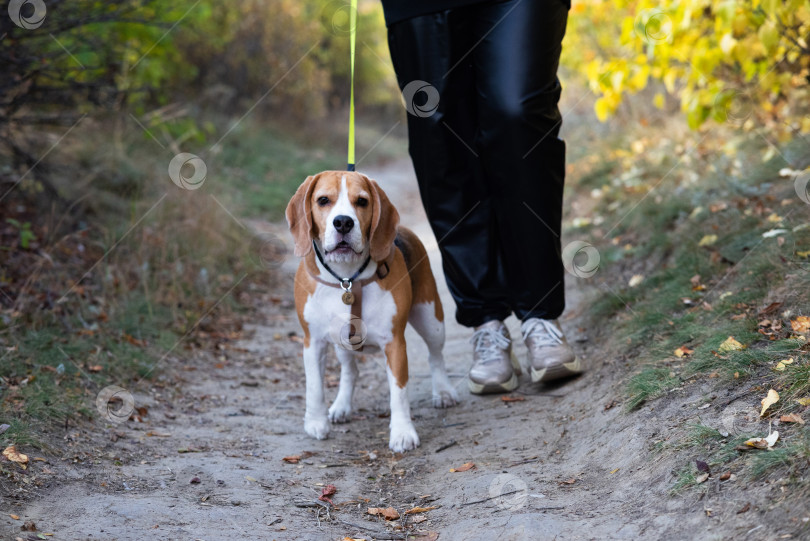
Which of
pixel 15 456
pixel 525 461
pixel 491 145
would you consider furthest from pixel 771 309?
pixel 15 456

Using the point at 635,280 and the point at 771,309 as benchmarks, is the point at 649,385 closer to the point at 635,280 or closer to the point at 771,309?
the point at 771,309

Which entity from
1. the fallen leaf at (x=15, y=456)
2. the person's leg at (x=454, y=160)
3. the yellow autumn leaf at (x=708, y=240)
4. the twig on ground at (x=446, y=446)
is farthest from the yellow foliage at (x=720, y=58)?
the fallen leaf at (x=15, y=456)

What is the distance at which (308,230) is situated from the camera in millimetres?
3039

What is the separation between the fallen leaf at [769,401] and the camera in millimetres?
2059

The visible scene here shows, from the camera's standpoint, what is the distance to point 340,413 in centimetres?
341

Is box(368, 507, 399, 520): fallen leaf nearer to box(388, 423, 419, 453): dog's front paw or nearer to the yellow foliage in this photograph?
box(388, 423, 419, 453): dog's front paw

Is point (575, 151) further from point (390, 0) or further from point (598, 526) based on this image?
point (598, 526)

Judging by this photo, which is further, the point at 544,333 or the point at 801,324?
the point at 544,333

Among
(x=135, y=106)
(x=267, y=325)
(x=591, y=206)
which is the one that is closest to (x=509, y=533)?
(x=267, y=325)

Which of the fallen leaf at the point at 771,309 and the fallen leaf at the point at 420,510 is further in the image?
the fallen leaf at the point at 771,309

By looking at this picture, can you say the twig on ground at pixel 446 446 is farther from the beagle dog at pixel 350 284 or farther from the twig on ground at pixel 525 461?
the twig on ground at pixel 525 461

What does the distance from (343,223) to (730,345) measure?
1.45m

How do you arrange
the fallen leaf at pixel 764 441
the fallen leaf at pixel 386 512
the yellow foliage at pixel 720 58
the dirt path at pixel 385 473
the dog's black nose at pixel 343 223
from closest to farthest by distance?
the fallen leaf at pixel 764 441 → the dirt path at pixel 385 473 → the fallen leaf at pixel 386 512 → the dog's black nose at pixel 343 223 → the yellow foliage at pixel 720 58

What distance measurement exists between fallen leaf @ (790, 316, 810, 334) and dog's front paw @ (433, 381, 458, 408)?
4.99ft
